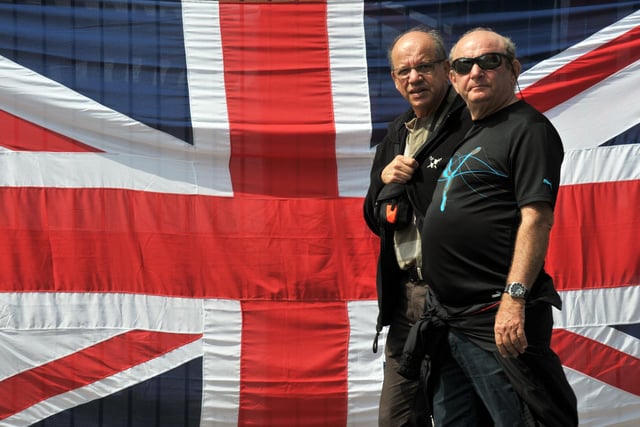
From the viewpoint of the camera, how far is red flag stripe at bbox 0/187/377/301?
4.08 metres

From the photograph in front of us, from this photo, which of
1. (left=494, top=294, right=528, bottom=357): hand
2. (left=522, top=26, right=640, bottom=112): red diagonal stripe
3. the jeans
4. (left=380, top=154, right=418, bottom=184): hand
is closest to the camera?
Result: (left=494, top=294, right=528, bottom=357): hand

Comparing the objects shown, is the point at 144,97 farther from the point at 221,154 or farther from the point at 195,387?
the point at 195,387

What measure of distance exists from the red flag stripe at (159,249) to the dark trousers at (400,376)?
2.85ft

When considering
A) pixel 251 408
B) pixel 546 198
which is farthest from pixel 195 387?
pixel 546 198

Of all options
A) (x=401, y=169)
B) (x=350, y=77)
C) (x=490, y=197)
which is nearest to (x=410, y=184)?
(x=401, y=169)

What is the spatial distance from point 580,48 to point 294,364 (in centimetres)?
187

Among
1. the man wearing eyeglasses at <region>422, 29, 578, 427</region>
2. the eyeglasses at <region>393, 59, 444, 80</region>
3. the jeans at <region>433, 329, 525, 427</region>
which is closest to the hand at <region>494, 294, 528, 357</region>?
the man wearing eyeglasses at <region>422, 29, 578, 427</region>

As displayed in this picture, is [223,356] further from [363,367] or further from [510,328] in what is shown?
[510,328]

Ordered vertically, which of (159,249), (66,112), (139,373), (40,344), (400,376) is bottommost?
(139,373)

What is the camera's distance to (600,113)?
4016 mm

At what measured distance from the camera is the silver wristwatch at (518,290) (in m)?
2.47

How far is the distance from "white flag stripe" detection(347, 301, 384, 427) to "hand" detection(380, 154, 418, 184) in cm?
109

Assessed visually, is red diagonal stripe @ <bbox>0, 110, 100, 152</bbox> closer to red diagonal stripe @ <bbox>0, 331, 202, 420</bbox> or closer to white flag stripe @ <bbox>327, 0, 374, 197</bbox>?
red diagonal stripe @ <bbox>0, 331, 202, 420</bbox>

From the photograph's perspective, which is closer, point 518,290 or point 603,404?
point 518,290
